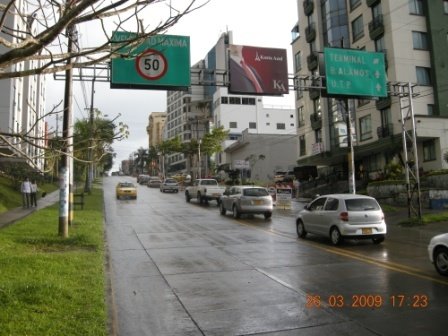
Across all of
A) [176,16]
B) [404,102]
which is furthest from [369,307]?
[404,102]

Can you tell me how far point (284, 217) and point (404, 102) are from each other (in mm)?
15479

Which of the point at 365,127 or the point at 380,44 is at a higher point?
the point at 380,44

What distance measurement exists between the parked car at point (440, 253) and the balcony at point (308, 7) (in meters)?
40.1

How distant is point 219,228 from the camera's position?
18.8 m

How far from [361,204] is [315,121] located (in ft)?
103

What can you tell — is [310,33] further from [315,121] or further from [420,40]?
[420,40]

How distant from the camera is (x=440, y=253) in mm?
9156

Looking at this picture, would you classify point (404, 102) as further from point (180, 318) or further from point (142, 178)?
point (142, 178)

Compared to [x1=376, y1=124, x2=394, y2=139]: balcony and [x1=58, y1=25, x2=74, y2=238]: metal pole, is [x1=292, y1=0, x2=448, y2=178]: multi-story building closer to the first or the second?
[x1=376, y1=124, x2=394, y2=139]: balcony

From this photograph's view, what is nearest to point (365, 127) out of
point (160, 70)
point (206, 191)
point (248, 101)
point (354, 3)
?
point (354, 3)

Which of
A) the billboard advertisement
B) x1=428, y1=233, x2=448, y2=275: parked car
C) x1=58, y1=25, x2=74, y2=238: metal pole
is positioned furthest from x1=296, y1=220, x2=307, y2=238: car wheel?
x1=58, y1=25, x2=74, y2=238: metal pole

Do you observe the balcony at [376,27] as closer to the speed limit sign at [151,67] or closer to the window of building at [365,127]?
the window of building at [365,127]

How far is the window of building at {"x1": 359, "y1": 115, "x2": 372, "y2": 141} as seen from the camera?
3666 cm
